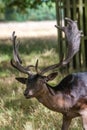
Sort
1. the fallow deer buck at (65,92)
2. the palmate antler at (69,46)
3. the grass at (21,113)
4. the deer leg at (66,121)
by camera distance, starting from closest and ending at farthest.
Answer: the fallow deer buck at (65,92), the palmate antler at (69,46), the deer leg at (66,121), the grass at (21,113)

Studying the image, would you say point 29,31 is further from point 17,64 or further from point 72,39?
point 17,64

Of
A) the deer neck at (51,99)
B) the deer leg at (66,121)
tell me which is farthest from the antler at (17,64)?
the deer leg at (66,121)

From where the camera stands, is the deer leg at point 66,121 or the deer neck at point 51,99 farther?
the deer leg at point 66,121

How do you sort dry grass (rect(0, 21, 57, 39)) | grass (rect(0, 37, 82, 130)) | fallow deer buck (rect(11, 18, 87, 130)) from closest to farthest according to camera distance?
fallow deer buck (rect(11, 18, 87, 130)) < grass (rect(0, 37, 82, 130)) < dry grass (rect(0, 21, 57, 39))

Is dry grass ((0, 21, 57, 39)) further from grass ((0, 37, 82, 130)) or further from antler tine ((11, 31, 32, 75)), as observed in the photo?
antler tine ((11, 31, 32, 75))

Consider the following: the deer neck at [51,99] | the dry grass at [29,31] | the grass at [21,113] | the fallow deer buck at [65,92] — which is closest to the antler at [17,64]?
the fallow deer buck at [65,92]

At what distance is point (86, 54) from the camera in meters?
11.9

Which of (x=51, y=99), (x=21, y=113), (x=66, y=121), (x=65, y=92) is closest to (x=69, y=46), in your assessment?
(x=65, y=92)

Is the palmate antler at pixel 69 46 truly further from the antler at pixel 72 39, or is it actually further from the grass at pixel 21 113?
the grass at pixel 21 113

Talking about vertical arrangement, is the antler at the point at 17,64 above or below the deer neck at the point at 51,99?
above

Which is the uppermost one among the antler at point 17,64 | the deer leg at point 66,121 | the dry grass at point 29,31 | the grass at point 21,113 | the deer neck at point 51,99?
the antler at point 17,64

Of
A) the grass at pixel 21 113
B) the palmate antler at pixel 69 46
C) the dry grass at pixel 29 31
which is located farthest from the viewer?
the dry grass at pixel 29 31

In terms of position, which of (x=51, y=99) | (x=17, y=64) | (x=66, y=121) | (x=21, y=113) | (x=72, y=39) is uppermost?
(x=72, y=39)

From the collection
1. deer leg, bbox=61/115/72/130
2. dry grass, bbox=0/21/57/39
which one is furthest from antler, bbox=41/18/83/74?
dry grass, bbox=0/21/57/39
